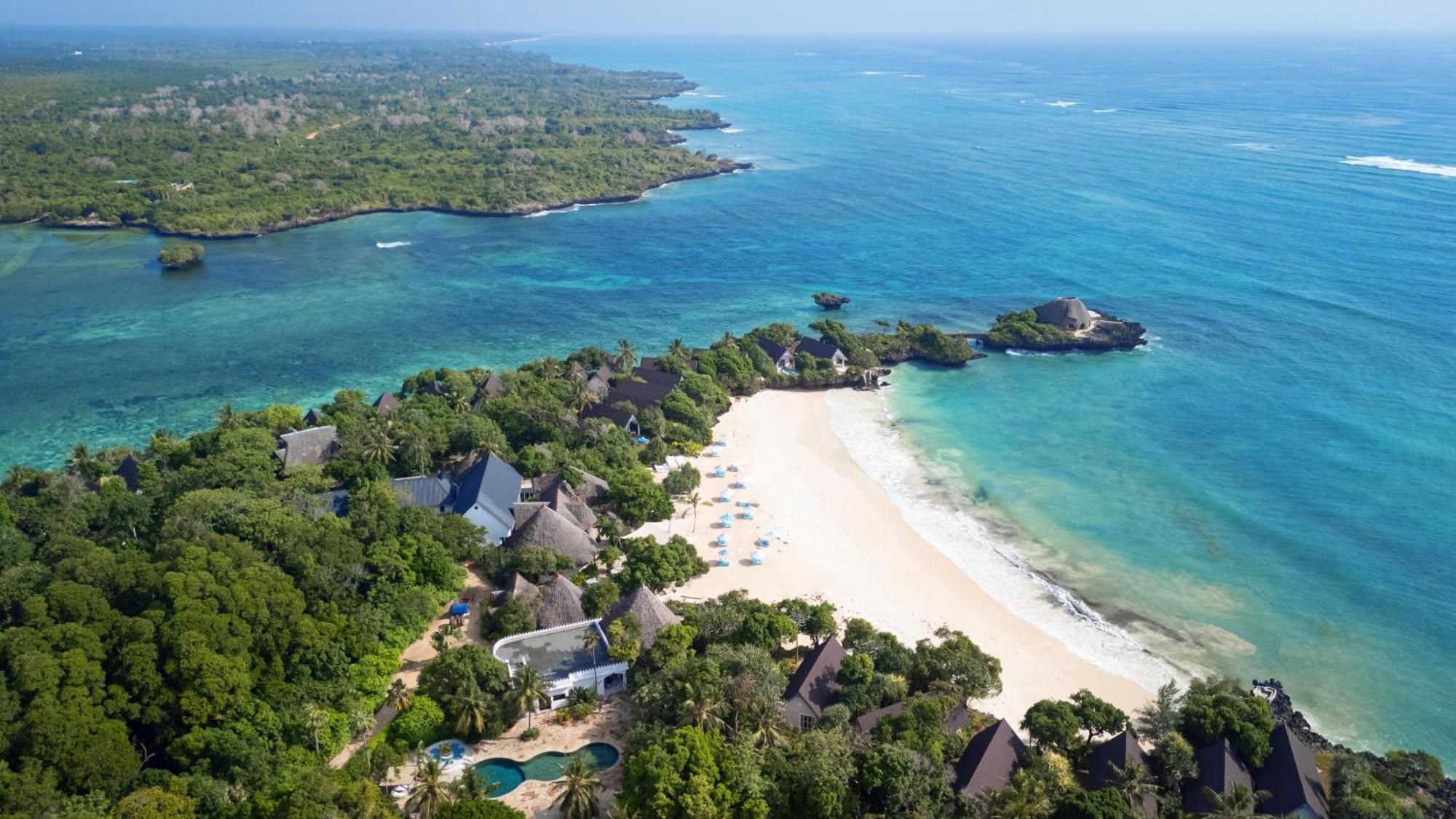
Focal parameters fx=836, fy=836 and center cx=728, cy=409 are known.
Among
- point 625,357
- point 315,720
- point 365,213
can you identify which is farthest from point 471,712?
point 365,213

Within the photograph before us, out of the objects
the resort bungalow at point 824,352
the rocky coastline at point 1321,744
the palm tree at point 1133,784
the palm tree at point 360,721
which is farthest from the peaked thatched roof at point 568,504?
the rocky coastline at point 1321,744

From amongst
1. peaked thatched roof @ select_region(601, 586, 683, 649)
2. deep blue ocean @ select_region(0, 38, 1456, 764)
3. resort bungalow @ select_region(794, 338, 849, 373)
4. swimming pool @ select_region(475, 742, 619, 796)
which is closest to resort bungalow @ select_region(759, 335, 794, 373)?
resort bungalow @ select_region(794, 338, 849, 373)

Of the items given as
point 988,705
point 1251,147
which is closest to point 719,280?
point 988,705

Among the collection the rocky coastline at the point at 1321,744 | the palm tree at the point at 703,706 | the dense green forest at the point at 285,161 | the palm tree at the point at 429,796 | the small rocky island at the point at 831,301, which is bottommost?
the rocky coastline at the point at 1321,744

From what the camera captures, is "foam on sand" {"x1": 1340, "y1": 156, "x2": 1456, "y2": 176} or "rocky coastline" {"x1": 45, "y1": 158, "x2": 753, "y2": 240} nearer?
"rocky coastline" {"x1": 45, "y1": 158, "x2": 753, "y2": 240}

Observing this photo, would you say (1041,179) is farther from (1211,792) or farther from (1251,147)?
(1211,792)

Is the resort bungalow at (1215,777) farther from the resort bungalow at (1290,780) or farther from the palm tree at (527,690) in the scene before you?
the palm tree at (527,690)

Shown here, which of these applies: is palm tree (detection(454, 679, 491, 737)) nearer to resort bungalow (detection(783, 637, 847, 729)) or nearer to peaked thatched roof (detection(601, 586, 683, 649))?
peaked thatched roof (detection(601, 586, 683, 649))
